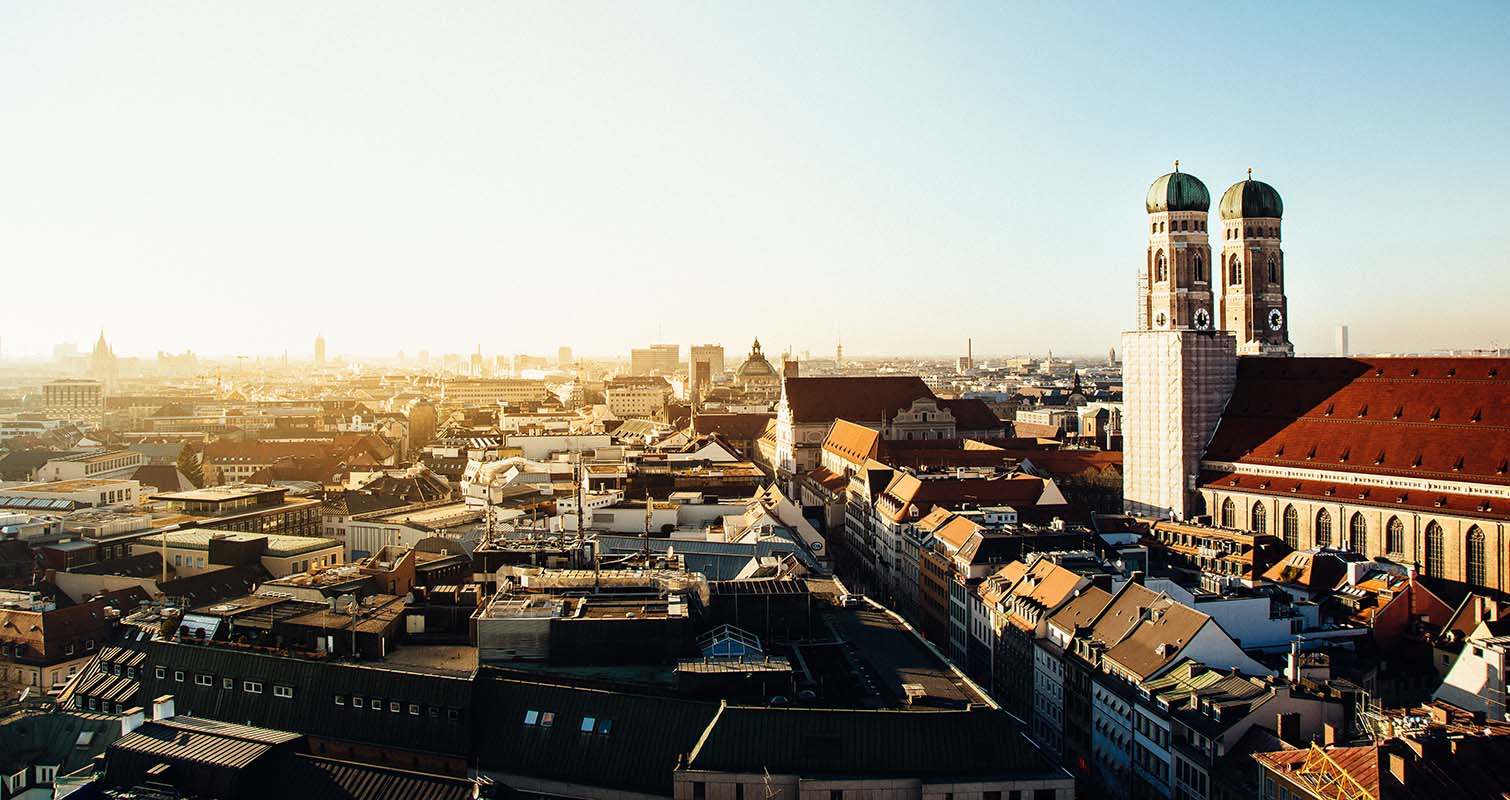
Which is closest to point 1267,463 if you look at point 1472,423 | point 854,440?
point 1472,423

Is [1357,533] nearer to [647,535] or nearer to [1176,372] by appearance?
[1176,372]

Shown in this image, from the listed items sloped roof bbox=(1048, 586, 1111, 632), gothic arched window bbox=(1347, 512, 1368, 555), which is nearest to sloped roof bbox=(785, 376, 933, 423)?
gothic arched window bbox=(1347, 512, 1368, 555)

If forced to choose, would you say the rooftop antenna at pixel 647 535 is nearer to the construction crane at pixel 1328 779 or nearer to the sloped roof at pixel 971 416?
the construction crane at pixel 1328 779

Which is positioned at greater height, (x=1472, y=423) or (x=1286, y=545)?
(x=1472, y=423)

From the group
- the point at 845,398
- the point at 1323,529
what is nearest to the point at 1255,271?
the point at 1323,529

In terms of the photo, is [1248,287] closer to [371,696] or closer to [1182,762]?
[1182,762]

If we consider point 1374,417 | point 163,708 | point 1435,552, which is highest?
point 1374,417
